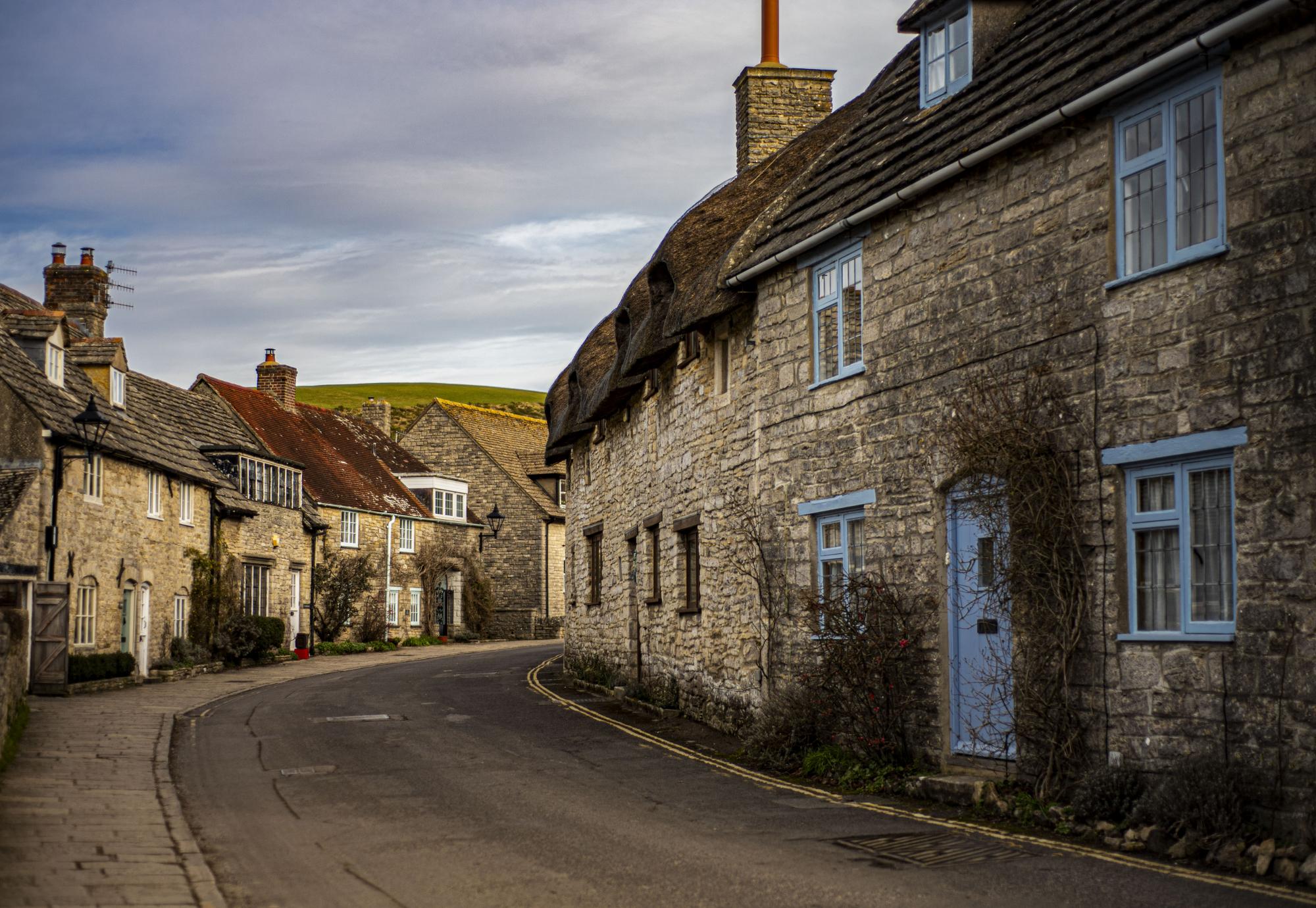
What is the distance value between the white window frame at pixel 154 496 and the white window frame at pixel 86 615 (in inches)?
115

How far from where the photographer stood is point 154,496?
26531 mm

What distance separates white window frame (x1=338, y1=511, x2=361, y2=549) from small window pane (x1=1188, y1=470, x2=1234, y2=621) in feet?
113

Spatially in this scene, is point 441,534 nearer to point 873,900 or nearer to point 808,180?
point 808,180

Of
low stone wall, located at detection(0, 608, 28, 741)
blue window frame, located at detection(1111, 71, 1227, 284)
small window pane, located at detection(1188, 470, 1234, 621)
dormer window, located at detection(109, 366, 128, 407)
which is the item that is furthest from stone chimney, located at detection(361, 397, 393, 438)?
small window pane, located at detection(1188, 470, 1234, 621)

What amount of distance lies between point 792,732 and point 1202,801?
5298mm

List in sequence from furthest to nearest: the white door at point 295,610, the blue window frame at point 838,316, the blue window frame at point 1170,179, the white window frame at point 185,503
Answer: the white door at point 295,610
the white window frame at point 185,503
the blue window frame at point 838,316
the blue window frame at point 1170,179

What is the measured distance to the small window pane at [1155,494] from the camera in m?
9.12

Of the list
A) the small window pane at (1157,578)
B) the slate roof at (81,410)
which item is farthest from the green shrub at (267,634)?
the small window pane at (1157,578)

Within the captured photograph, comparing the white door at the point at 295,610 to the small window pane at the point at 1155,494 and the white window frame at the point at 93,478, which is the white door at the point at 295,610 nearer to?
the white window frame at the point at 93,478

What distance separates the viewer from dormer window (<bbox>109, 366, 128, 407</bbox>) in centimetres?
2642

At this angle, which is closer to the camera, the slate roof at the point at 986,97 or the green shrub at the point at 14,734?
the slate roof at the point at 986,97

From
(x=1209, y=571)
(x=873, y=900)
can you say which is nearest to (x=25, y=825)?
(x=873, y=900)

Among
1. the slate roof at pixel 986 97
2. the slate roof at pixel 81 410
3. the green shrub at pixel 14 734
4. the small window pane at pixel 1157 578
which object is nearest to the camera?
the small window pane at pixel 1157 578

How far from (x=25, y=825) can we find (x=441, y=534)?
3827 centimetres
